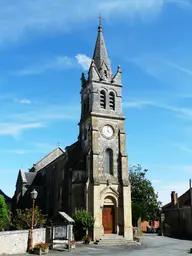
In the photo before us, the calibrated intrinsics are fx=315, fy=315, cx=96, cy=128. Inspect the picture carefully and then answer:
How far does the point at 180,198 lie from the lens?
172ft

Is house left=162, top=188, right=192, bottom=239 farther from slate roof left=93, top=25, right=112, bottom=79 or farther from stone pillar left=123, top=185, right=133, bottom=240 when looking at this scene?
slate roof left=93, top=25, right=112, bottom=79

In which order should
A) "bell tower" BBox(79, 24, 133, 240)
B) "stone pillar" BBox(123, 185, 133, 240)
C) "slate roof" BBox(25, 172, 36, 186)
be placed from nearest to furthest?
"stone pillar" BBox(123, 185, 133, 240), "bell tower" BBox(79, 24, 133, 240), "slate roof" BBox(25, 172, 36, 186)

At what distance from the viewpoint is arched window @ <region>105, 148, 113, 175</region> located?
117ft

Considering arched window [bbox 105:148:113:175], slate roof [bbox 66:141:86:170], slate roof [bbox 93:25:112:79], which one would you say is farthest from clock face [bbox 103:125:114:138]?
slate roof [bbox 93:25:112:79]

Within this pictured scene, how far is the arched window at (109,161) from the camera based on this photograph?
1406 inches

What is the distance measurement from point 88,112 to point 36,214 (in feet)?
46.4

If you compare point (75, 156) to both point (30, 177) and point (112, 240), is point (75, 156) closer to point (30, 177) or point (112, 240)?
point (112, 240)

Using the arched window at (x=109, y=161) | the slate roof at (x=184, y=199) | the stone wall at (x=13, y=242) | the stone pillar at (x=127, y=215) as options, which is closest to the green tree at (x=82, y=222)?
the stone pillar at (x=127, y=215)

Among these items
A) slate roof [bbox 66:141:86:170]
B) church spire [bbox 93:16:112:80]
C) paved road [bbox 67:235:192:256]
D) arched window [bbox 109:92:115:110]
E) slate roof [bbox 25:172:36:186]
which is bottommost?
paved road [bbox 67:235:192:256]

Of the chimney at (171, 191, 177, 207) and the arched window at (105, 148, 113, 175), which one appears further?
the chimney at (171, 191, 177, 207)

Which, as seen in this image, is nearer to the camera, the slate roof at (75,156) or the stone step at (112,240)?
the stone step at (112,240)

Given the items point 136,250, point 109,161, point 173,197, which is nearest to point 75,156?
point 109,161

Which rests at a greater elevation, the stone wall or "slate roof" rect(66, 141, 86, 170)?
"slate roof" rect(66, 141, 86, 170)

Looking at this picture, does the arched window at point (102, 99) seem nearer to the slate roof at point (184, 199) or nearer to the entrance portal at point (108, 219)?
the entrance portal at point (108, 219)
